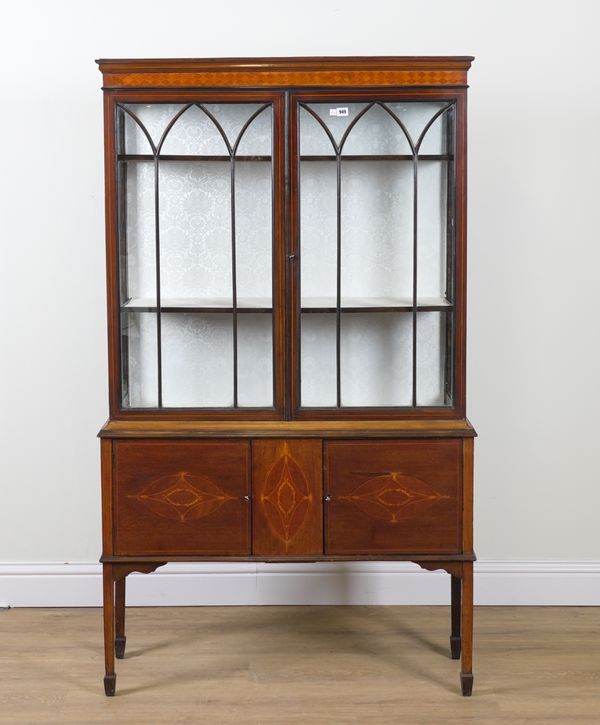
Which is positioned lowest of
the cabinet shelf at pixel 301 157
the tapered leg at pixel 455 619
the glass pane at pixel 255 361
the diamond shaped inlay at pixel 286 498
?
the tapered leg at pixel 455 619

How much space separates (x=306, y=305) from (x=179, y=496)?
0.60 meters

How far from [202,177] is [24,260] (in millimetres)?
791

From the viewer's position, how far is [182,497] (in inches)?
99.3

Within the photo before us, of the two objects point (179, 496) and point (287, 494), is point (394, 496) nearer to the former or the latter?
point (287, 494)

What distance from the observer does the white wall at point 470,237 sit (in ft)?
9.78

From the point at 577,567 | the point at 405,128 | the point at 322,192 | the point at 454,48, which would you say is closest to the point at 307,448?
the point at 322,192

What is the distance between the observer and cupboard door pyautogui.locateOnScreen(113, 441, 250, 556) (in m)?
2.52

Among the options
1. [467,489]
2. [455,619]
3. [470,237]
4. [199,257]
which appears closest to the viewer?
[467,489]

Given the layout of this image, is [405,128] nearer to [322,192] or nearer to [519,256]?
[322,192]

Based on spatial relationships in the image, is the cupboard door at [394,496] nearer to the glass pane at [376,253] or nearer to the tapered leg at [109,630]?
the glass pane at [376,253]

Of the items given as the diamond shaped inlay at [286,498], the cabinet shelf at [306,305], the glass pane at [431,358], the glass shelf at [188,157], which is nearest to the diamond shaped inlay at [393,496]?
the diamond shaped inlay at [286,498]

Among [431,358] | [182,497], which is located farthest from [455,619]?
[182,497]

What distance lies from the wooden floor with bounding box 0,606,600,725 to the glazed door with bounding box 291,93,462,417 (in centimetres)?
74

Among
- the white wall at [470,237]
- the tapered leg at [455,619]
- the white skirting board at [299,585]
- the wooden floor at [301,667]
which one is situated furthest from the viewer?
the white skirting board at [299,585]
